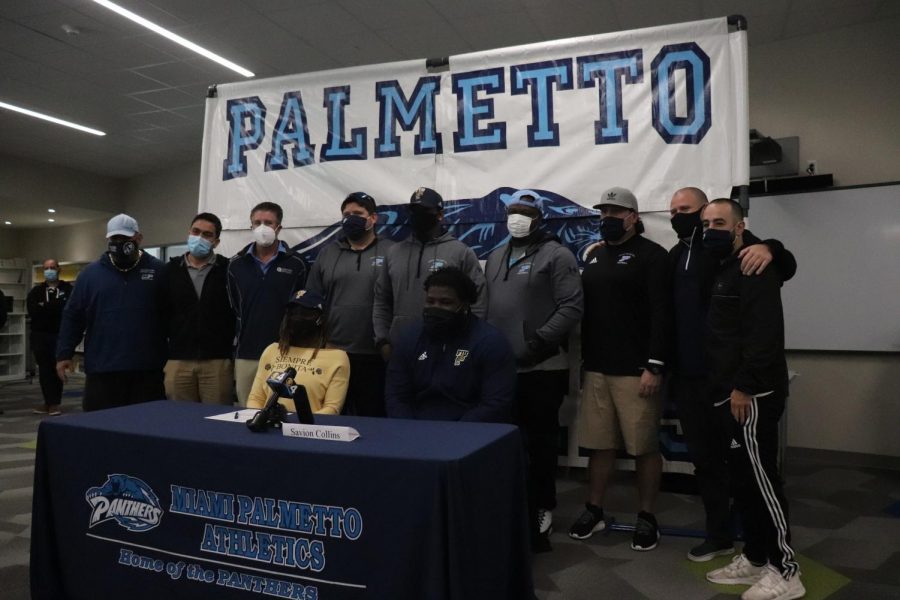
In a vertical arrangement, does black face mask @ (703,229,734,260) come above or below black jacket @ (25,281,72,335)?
above

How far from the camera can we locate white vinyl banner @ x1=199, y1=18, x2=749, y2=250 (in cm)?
312

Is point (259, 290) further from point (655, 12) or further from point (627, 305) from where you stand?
point (655, 12)

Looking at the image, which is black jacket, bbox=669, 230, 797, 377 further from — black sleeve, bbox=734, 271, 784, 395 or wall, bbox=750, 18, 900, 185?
wall, bbox=750, 18, 900, 185

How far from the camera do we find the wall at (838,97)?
4.84 metres

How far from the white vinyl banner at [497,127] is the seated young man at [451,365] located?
1.25m

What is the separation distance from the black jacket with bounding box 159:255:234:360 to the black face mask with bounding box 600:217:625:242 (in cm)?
201

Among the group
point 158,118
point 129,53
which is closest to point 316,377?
point 129,53

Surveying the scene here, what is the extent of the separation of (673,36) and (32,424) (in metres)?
6.78

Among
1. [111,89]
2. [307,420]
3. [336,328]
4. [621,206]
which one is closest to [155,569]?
[307,420]

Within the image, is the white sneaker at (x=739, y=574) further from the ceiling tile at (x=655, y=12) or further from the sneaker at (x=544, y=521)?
the ceiling tile at (x=655, y=12)

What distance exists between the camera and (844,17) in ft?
16.0

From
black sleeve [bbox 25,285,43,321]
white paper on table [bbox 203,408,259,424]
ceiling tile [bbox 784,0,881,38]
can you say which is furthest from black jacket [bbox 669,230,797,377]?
black sleeve [bbox 25,285,43,321]

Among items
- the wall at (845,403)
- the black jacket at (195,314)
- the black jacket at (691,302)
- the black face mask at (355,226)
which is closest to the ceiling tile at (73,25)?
the black jacket at (195,314)

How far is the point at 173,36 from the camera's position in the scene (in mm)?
5605
